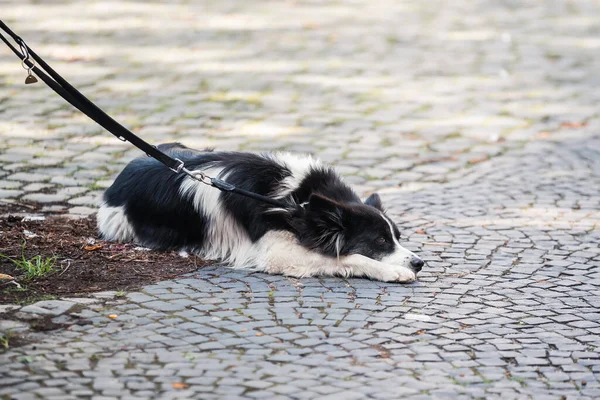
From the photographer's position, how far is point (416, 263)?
6262mm

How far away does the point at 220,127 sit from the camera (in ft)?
33.5

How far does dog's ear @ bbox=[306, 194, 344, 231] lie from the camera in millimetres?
6305

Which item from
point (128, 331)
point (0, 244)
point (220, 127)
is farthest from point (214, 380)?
point (220, 127)

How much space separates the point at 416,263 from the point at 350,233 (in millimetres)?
486

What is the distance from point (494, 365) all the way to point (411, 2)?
14611mm

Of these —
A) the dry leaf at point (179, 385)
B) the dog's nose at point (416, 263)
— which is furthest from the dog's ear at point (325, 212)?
the dry leaf at point (179, 385)

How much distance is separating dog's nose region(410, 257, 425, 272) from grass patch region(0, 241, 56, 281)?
2320mm

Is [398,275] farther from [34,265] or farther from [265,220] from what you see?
[34,265]

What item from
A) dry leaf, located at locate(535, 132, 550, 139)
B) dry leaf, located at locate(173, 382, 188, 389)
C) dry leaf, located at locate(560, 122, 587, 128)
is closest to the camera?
dry leaf, located at locate(173, 382, 188, 389)

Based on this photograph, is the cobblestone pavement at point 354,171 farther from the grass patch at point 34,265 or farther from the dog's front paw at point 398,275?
the grass patch at point 34,265

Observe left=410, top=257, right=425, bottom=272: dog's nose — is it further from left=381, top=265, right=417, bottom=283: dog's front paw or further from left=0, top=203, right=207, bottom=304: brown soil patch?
left=0, top=203, right=207, bottom=304: brown soil patch

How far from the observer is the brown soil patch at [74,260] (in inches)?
228

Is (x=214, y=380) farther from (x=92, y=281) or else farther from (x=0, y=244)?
(x=0, y=244)

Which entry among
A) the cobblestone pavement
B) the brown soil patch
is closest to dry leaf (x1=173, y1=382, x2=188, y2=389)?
the cobblestone pavement
